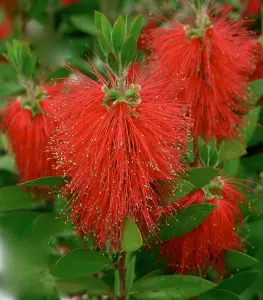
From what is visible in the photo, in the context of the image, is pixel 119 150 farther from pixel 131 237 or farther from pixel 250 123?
pixel 250 123

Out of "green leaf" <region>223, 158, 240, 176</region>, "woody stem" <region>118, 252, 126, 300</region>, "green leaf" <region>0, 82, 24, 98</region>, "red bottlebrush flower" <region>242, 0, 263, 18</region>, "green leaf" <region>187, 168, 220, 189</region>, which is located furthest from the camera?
"red bottlebrush flower" <region>242, 0, 263, 18</region>

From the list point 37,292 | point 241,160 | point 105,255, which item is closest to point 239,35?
point 241,160

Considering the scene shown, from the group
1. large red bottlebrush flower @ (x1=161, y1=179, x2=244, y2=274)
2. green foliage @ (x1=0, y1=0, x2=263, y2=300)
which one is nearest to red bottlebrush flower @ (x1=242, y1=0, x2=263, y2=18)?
green foliage @ (x1=0, y1=0, x2=263, y2=300)

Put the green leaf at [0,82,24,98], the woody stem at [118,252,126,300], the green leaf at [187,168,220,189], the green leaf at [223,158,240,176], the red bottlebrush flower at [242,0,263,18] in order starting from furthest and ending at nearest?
the red bottlebrush flower at [242,0,263,18]
the green leaf at [0,82,24,98]
the green leaf at [223,158,240,176]
the woody stem at [118,252,126,300]
the green leaf at [187,168,220,189]

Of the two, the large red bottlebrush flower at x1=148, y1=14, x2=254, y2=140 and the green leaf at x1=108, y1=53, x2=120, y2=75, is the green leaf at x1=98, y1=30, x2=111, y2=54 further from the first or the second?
the large red bottlebrush flower at x1=148, y1=14, x2=254, y2=140

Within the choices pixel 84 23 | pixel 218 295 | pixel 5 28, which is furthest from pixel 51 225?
pixel 5 28

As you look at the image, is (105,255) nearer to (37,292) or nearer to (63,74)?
(37,292)
